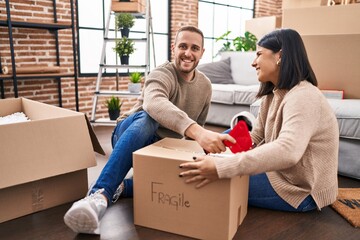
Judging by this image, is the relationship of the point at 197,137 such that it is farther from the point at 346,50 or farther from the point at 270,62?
the point at 346,50

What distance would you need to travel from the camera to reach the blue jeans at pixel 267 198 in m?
1.56

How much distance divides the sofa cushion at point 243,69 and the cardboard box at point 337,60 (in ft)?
3.82

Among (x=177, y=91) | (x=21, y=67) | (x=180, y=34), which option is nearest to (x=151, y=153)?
(x=177, y=91)

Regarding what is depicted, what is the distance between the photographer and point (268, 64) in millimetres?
1450

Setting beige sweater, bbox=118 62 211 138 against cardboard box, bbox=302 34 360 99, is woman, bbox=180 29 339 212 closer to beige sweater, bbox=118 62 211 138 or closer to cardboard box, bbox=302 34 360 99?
beige sweater, bbox=118 62 211 138

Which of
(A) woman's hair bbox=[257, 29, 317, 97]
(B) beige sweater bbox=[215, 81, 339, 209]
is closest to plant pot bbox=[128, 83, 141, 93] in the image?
(B) beige sweater bbox=[215, 81, 339, 209]

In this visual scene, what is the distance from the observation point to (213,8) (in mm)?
5742

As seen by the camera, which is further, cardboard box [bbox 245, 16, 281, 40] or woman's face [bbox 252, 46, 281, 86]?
cardboard box [bbox 245, 16, 281, 40]

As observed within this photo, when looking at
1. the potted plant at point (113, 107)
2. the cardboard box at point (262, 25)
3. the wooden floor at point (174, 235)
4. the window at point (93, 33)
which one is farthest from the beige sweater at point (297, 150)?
the cardboard box at point (262, 25)

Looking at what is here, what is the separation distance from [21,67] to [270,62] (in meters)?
2.65

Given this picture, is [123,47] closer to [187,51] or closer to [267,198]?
[187,51]

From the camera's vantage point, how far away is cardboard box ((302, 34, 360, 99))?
8.70 ft

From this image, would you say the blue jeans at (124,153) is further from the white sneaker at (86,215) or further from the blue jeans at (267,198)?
the blue jeans at (267,198)

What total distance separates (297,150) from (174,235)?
60 cm
